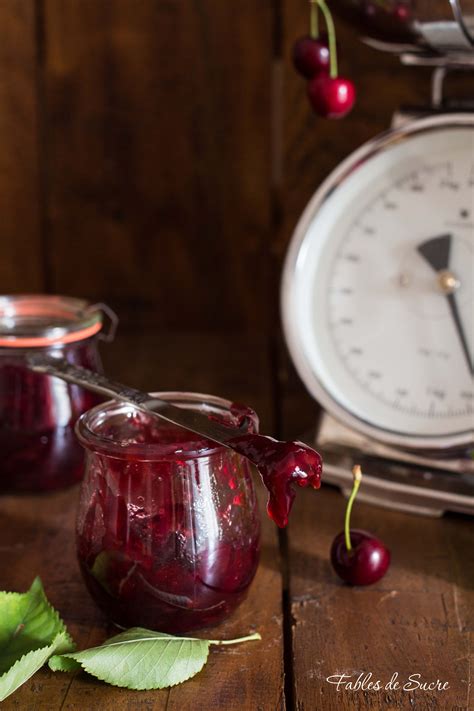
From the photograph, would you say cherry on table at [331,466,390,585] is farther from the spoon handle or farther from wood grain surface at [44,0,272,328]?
wood grain surface at [44,0,272,328]

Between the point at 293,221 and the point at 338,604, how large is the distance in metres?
0.61

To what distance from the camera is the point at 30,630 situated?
748mm

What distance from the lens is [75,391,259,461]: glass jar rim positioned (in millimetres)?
743

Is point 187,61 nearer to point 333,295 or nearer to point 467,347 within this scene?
point 333,295

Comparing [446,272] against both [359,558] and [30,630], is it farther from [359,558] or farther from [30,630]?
[30,630]

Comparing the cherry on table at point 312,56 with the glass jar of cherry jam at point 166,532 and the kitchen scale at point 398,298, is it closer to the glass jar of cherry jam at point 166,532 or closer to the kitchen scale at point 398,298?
the kitchen scale at point 398,298

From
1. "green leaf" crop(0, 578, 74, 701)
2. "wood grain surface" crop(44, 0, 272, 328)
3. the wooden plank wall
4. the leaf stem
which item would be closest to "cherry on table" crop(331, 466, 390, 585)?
the leaf stem

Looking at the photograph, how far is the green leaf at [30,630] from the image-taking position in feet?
2.36

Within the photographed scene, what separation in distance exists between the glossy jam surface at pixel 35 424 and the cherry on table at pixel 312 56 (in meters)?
0.36

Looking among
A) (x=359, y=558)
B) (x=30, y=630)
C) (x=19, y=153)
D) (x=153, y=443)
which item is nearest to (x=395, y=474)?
(x=359, y=558)

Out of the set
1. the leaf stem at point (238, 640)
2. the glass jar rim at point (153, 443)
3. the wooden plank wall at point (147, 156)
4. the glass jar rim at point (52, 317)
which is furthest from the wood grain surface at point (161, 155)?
the leaf stem at point (238, 640)

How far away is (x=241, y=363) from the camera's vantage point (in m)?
1.44

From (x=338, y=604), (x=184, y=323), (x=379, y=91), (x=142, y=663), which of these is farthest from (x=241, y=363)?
(x=142, y=663)

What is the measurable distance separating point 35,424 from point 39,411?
0.04ft
